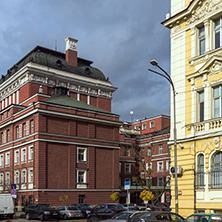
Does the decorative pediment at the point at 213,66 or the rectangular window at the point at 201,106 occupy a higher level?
the decorative pediment at the point at 213,66

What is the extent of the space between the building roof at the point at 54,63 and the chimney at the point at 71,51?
86 centimetres

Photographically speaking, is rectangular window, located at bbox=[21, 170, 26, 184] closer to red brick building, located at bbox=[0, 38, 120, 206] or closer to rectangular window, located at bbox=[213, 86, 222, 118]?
red brick building, located at bbox=[0, 38, 120, 206]

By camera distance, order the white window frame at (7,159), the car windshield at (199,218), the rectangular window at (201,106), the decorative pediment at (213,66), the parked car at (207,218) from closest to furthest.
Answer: the parked car at (207,218) < the car windshield at (199,218) < the decorative pediment at (213,66) < the rectangular window at (201,106) < the white window frame at (7,159)

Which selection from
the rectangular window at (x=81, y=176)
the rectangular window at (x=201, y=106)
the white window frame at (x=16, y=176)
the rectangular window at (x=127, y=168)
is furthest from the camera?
the rectangular window at (x=127, y=168)

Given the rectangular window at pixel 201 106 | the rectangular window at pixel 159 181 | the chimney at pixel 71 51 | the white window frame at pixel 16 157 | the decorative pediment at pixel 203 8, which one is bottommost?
the rectangular window at pixel 159 181

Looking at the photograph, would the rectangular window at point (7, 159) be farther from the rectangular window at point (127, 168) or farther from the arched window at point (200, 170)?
the arched window at point (200, 170)

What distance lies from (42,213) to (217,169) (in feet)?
62.3

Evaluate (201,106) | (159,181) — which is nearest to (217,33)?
(201,106)

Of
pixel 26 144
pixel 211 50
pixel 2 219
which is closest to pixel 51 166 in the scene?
pixel 26 144

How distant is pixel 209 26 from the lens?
22.6 m

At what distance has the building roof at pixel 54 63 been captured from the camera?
64.6 metres

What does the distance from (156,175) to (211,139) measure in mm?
50500

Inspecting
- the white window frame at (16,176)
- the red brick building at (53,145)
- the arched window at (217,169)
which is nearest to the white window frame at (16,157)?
the red brick building at (53,145)

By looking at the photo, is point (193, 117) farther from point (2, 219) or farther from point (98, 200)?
point (98, 200)
